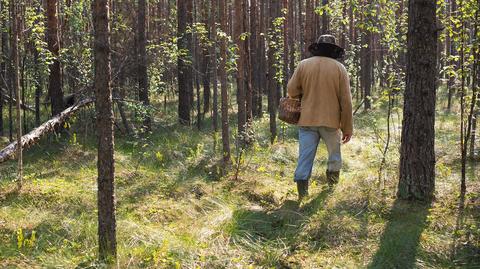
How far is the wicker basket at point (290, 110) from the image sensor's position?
6.02m

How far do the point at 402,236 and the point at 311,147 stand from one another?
1795 millimetres

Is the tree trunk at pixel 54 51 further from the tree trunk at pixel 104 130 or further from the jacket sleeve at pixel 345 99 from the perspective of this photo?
the tree trunk at pixel 104 130

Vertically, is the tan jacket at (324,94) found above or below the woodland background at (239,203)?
above

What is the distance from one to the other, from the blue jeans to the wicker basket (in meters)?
0.18

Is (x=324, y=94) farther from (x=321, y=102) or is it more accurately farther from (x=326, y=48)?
(x=326, y=48)

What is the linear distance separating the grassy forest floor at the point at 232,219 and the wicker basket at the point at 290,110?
3.21ft

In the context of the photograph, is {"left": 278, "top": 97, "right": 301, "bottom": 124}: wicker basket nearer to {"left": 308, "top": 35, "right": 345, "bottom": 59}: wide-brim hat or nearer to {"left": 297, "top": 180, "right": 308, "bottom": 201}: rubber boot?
{"left": 308, "top": 35, "right": 345, "bottom": 59}: wide-brim hat

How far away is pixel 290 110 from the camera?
6.02m

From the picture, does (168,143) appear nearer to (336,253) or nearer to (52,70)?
(52,70)

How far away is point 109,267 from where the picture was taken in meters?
3.90

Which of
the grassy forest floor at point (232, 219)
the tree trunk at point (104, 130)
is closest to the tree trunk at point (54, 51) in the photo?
the grassy forest floor at point (232, 219)

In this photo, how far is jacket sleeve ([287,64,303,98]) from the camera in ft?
19.6

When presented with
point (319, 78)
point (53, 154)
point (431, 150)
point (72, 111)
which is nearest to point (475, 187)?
point (431, 150)

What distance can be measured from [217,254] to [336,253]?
111cm
